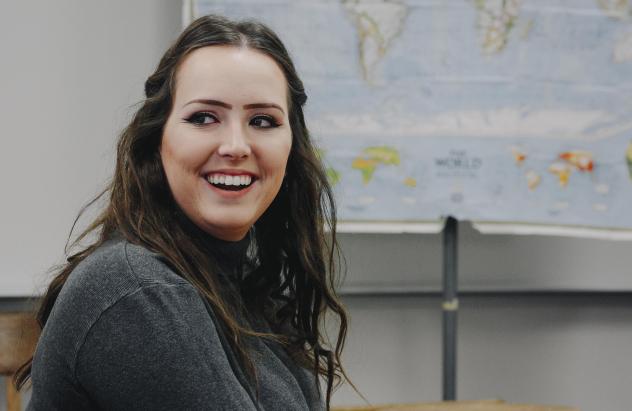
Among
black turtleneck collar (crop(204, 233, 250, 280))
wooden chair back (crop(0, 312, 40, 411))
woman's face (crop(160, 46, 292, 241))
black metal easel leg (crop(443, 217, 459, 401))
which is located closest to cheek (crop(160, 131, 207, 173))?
woman's face (crop(160, 46, 292, 241))

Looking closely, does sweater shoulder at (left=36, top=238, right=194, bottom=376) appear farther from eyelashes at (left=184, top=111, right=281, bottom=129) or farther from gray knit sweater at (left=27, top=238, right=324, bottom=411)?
eyelashes at (left=184, top=111, right=281, bottom=129)

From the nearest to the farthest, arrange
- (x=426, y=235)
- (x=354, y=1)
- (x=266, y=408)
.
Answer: (x=266, y=408), (x=354, y=1), (x=426, y=235)

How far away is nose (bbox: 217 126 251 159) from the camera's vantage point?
1.10 meters

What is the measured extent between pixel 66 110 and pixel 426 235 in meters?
1.05

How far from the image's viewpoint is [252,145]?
1.13 m

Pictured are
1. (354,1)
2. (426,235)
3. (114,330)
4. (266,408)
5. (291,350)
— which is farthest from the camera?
(426,235)

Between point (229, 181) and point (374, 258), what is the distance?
1.35 meters

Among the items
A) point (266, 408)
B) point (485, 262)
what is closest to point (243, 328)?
point (266, 408)

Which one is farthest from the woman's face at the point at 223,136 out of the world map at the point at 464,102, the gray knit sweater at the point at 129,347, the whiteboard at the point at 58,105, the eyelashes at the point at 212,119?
the whiteboard at the point at 58,105

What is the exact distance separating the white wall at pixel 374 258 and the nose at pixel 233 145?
122 cm

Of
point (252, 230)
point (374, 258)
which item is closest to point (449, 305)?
point (374, 258)

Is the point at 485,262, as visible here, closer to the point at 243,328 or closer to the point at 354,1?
the point at 354,1

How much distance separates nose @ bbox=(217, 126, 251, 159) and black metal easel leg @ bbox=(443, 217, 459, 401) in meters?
1.22

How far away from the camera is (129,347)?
0.91 meters
